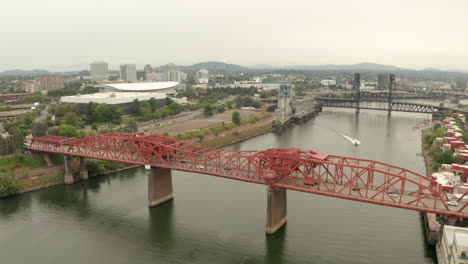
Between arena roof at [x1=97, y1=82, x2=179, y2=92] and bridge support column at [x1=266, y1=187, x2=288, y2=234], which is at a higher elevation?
arena roof at [x1=97, y1=82, x2=179, y2=92]

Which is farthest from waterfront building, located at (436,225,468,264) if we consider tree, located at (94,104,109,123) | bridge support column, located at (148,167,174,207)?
tree, located at (94,104,109,123)

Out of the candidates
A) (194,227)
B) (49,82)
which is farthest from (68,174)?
(49,82)

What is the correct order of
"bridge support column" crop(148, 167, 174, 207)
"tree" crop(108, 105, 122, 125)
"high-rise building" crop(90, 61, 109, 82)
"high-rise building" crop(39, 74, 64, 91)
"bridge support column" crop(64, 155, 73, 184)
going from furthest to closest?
"high-rise building" crop(90, 61, 109, 82) → "high-rise building" crop(39, 74, 64, 91) → "tree" crop(108, 105, 122, 125) → "bridge support column" crop(64, 155, 73, 184) → "bridge support column" crop(148, 167, 174, 207)

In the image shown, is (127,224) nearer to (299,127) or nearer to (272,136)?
(272,136)

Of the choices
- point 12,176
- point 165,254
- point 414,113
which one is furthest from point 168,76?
point 165,254

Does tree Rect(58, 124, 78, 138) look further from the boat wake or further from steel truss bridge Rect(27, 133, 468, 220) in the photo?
the boat wake

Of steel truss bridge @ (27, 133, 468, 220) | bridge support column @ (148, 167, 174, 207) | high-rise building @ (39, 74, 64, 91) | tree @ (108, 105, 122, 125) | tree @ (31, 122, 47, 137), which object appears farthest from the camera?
high-rise building @ (39, 74, 64, 91)
